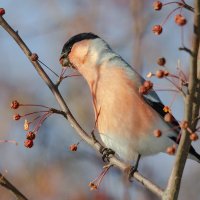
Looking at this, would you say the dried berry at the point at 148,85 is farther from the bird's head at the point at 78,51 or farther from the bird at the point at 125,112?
the bird's head at the point at 78,51

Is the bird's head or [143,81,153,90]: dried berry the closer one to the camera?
[143,81,153,90]: dried berry

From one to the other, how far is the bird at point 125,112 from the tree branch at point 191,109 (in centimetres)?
103

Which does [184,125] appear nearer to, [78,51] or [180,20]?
[180,20]

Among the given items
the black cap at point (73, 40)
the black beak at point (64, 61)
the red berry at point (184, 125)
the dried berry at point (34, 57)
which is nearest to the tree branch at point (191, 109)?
the red berry at point (184, 125)

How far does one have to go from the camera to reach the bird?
3617 mm

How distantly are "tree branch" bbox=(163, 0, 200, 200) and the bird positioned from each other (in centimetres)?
103

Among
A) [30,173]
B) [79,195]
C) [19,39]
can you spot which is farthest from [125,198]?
[30,173]

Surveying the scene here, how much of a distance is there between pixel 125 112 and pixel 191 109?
1409 mm

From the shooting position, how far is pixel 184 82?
2238mm

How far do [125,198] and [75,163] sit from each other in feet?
11.6

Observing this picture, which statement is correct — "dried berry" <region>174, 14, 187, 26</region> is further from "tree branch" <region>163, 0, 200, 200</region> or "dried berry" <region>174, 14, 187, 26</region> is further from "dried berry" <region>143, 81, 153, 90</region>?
"dried berry" <region>143, 81, 153, 90</region>

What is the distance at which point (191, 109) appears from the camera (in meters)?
2.21

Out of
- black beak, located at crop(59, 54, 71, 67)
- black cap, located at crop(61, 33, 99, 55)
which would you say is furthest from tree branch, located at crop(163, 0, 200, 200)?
black cap, located at crop(61, 33, 99, 55)

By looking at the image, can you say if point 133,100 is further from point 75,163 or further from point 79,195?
point 75,163
